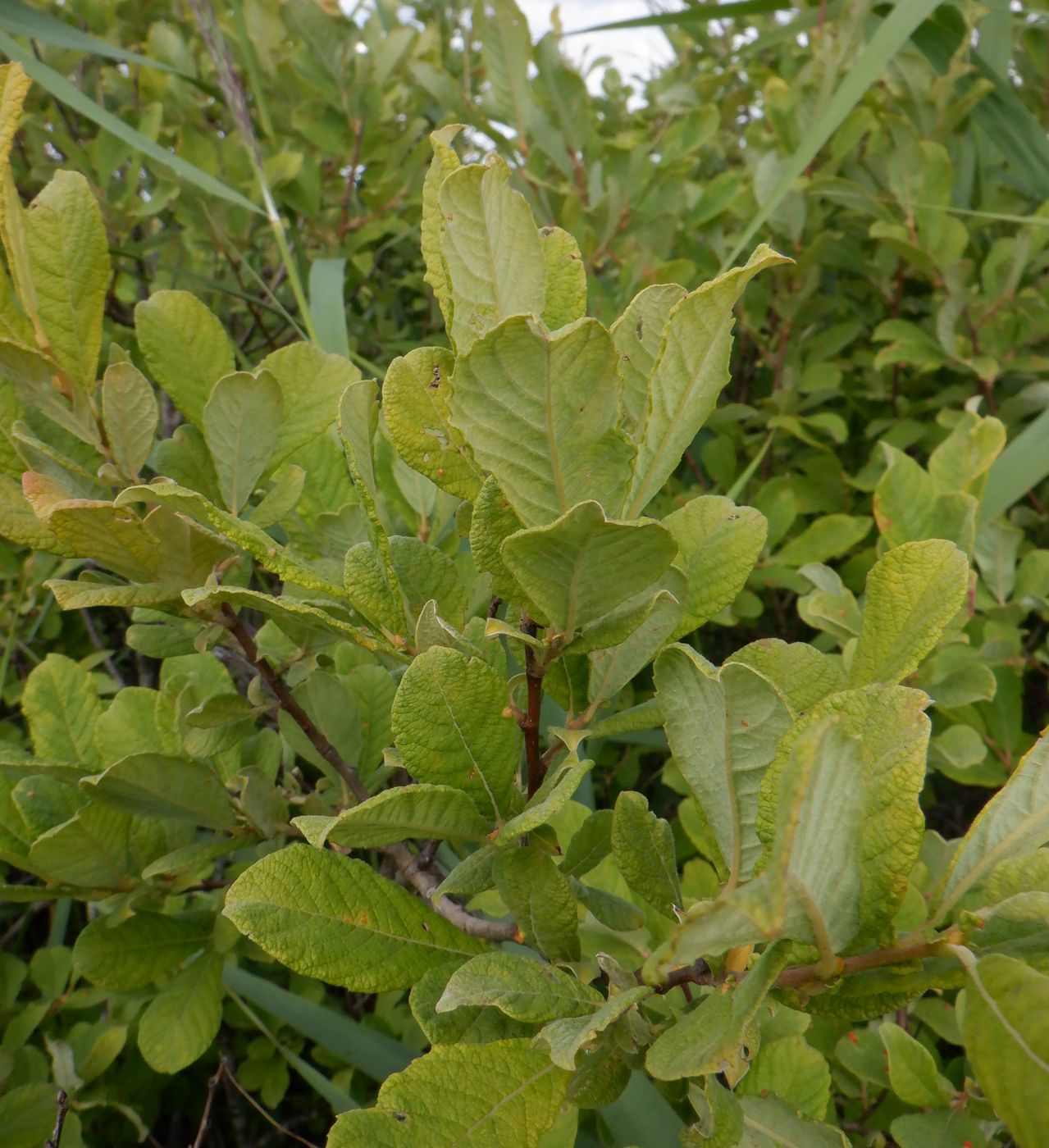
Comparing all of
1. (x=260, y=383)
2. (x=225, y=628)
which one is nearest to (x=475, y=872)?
(x=225, y=628)

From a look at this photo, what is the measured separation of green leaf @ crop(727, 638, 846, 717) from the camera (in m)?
0.59

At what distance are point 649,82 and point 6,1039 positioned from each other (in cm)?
245

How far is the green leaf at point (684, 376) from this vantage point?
0.46 metres

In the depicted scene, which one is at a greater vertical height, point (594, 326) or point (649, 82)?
point (649, 82)

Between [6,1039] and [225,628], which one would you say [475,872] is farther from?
[6,1039]

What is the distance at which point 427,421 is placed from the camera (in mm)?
540

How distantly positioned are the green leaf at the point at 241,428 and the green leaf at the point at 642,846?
0.36 metres

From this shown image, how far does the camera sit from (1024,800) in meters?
0.47

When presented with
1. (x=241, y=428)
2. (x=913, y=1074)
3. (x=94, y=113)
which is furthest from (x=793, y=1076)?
(x=94, y=113)

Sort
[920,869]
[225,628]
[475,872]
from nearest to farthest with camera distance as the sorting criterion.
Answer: [475,872], [225,628], [920,869]

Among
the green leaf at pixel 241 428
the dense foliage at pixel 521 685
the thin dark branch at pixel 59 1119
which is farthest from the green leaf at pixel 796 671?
the thin dark branch at pixel 59 1119

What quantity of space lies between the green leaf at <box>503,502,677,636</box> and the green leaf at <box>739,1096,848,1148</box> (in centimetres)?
31

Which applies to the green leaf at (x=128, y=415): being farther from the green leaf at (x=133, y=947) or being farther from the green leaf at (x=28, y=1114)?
the green leaf at (x=28, y=1114)

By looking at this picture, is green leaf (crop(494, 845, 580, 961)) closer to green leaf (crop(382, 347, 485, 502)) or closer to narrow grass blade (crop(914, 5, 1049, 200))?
green leaf (crop(382, 347, 485, 502))
